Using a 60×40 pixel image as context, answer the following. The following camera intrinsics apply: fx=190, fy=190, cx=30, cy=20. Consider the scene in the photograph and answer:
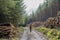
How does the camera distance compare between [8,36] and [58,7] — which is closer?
[8,36]

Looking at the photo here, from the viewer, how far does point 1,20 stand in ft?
93.9

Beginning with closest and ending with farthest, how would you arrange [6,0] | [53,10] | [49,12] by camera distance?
[6,0] → [53,10] → [49,12]

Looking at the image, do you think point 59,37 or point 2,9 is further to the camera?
point 2,9

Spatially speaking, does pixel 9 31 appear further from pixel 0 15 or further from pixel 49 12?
pixel 49 12

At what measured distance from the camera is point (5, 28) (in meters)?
21.4

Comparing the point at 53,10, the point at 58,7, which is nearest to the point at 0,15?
the point at 58,7

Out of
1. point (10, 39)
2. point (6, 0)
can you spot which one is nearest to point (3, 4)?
point (6, 0)

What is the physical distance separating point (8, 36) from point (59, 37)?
5.69 meters

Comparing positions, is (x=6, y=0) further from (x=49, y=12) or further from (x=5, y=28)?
(x=49, y=12)

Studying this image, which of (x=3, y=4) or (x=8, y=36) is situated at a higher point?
(x=3, y=4)

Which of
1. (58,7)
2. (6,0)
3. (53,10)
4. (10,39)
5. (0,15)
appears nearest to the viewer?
(10,39)

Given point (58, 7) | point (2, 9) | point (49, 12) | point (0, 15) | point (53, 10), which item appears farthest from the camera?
point (49, 12)

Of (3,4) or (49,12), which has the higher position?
(3,4)

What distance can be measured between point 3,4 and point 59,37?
7566mm
